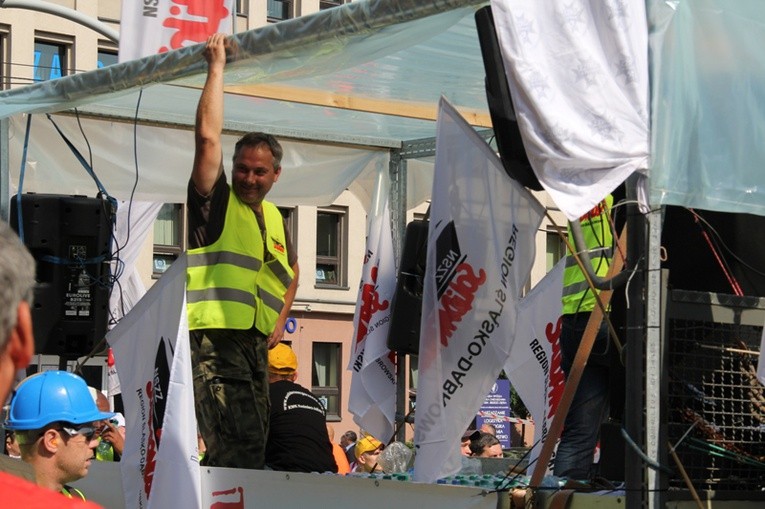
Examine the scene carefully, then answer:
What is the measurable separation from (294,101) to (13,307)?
22.3 ft

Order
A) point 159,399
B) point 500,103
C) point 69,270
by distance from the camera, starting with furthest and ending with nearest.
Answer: point 69,270 → point 159,399 → point 500,103

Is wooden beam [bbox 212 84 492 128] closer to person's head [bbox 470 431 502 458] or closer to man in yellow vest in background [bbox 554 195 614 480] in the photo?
man in yellow vest in background [bbox 554 195 614 480]

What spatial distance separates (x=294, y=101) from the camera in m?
8.30

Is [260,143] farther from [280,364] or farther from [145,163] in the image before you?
[145,163]

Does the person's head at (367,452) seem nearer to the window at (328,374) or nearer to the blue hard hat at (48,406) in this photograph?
the blue hard hat at (48,406)

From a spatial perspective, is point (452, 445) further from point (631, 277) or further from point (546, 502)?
point (631, 277)

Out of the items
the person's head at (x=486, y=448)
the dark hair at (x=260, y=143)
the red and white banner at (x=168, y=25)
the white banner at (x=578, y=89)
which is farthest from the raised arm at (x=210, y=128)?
the person's head at (x=486, y=448)

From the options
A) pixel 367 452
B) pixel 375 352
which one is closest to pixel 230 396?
pixel 375 352

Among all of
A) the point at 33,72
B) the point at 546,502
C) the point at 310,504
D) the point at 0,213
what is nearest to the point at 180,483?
the point at 310,504

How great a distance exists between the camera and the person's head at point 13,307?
157cm

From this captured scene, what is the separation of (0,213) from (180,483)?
2.65 metres

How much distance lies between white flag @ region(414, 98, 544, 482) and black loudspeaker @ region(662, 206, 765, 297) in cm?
57

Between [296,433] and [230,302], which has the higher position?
[230,302]

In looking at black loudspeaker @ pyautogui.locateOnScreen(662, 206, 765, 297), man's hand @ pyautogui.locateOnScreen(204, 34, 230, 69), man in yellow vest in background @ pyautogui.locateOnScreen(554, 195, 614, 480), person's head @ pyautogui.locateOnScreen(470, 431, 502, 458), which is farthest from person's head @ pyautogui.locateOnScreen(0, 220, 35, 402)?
person's head @ pyautogui.locateOnScreen(470, 431, 502, 458)
